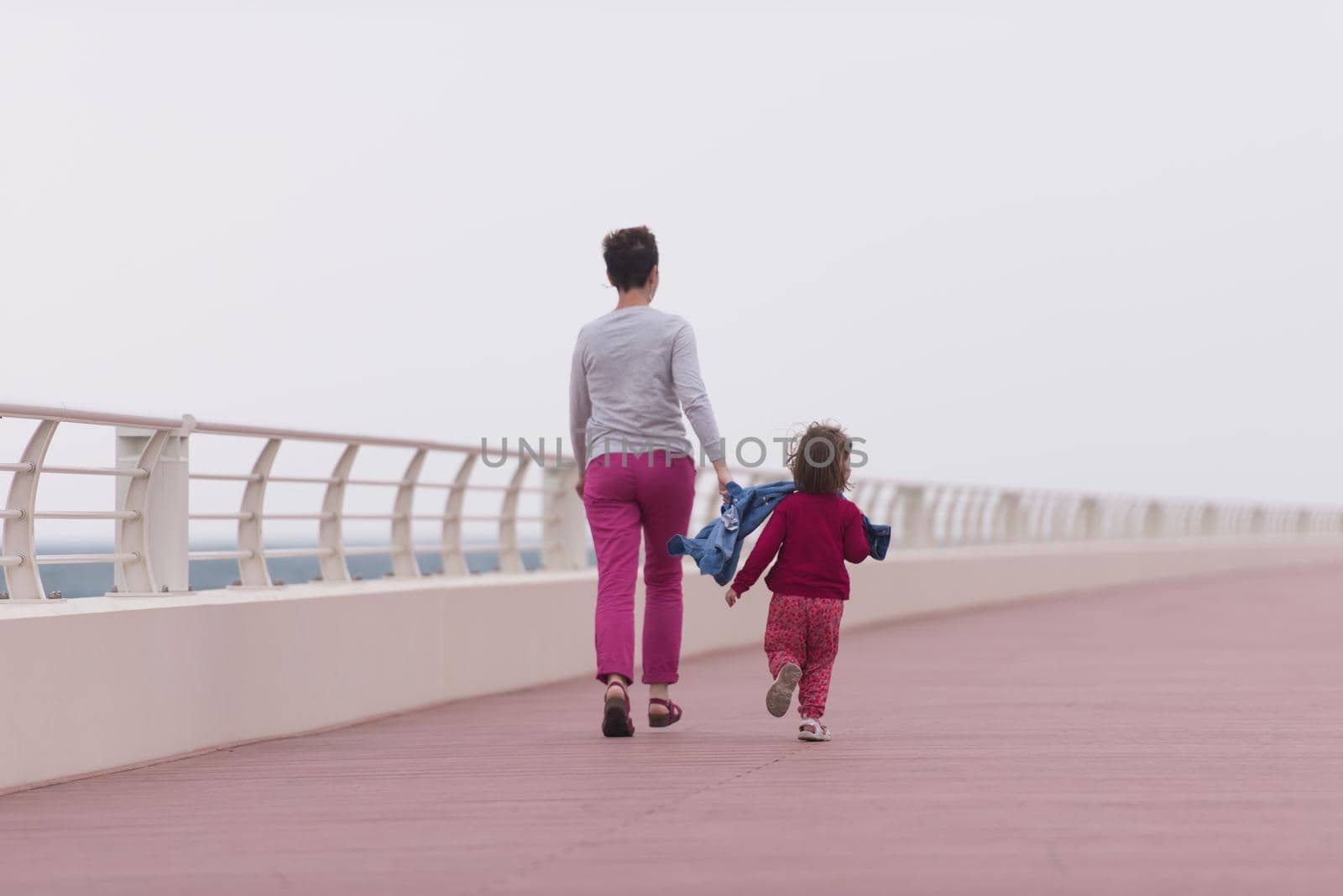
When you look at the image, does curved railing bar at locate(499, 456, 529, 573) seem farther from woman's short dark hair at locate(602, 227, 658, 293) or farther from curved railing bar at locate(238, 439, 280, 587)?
woman's short dark hair at locate(602, 227, 658, 293)

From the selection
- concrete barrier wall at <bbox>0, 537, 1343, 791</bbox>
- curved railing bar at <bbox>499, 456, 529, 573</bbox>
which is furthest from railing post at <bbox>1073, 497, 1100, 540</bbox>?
curved railing bar at <bbox>499, 456, 529, 573</bbox>

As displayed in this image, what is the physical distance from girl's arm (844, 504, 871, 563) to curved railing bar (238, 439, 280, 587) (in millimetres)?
2447

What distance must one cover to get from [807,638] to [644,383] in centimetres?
116

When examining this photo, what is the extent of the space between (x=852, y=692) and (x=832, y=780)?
403 cm

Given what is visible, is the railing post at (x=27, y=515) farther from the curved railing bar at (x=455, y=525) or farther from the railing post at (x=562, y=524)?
the railing post at (x=562, y=524)

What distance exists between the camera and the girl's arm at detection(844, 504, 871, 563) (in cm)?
806

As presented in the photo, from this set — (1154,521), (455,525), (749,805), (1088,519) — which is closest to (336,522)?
(455,525)

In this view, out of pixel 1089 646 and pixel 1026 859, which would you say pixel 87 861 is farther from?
pixel 1089 646

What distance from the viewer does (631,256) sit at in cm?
842

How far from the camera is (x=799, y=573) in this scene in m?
8.09

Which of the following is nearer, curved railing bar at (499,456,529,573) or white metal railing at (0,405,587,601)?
white metal railing at (0,405,587,601)

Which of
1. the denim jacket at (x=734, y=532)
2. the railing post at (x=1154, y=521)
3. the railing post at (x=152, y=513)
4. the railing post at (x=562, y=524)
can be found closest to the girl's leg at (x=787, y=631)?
the denim jacket at (x=734, y=532)

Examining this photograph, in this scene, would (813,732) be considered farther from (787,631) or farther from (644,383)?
(644,383)

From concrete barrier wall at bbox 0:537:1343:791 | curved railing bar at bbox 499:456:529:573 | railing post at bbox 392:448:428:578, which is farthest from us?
curved railing bar at bbox 499:456:529:573
